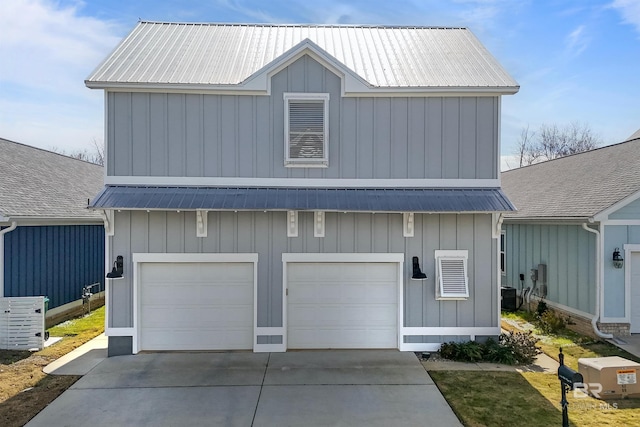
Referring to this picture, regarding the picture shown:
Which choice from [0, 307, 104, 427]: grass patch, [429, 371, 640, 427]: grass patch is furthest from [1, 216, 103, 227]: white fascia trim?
[429, 371, 640, 427]: grass patch

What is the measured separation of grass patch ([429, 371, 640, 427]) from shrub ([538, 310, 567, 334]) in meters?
3.24

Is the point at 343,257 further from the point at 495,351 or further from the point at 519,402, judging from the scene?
the point at 519,402

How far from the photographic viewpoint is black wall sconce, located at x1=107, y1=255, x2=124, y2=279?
8.04 m

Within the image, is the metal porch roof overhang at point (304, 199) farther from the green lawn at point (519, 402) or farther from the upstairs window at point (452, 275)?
the green lawn at point (519, 402)

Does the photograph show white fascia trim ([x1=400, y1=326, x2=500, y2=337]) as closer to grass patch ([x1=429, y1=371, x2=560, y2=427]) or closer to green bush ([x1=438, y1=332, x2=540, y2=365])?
green bush ([x1=438, y1=332, x2=540, y2=365])

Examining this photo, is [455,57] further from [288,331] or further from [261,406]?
[261,406]

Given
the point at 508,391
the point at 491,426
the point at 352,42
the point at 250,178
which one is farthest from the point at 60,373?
the point at 352,42

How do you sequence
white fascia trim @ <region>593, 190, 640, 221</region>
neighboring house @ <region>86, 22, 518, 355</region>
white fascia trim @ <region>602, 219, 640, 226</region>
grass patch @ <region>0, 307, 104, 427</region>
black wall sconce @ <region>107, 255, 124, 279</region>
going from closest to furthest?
grass patch @ <region>0, 307, 104, 427</region> < black wall sconce @ <region>107, 255, 124, 279</region> < neighboring house @ <region>86, 22, 518, 355</region> < white fascia trim @ <region>593, 190, 640, 221</region> < white fascia trim @ <region>602, 219, 640, 226</region>

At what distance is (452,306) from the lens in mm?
8414

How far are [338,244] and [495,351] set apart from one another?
3.83 m

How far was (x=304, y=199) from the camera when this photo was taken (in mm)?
8062

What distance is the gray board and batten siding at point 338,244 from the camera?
8.30 m

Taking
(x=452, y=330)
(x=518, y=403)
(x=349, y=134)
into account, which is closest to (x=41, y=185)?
(x=349, y=134)

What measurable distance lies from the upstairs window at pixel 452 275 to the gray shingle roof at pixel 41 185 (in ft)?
29.7
